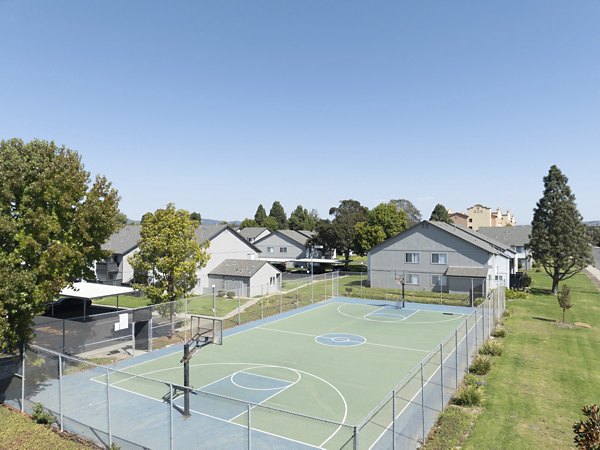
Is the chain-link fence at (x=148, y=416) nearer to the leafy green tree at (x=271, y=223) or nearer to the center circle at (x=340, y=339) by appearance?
the center circle at (x=340, y=339)

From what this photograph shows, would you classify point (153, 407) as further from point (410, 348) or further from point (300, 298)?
point (300, 298)

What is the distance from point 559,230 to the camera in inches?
1567

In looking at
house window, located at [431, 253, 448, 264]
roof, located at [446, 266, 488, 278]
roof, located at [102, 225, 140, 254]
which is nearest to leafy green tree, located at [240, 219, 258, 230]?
roof, located at [102, 225, 140, 254]

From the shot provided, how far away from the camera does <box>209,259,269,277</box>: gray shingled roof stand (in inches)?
1655

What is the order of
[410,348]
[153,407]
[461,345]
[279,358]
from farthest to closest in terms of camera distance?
[410,348] < [279,358] < [461,345] < [153,407]

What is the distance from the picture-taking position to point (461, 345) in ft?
61.7

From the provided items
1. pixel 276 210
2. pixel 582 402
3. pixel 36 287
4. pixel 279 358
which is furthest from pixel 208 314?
pixel 276 210

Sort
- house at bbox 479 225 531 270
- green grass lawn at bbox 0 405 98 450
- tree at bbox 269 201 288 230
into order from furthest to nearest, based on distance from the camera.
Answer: tree at bbox 269 201 288 230 → house at bbox 479 225 531 270 → green grass lawn at bbox 0 405 98 450

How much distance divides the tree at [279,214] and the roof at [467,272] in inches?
3519

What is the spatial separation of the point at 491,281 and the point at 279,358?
1067 inches

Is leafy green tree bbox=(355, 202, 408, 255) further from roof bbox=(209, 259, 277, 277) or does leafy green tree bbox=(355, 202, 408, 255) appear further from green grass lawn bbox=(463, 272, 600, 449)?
green grass lawn bbox=(463, 272, 600, 449)

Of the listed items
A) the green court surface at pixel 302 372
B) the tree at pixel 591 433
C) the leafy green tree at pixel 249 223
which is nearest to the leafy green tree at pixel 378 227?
the green court surface at pixel 302 372

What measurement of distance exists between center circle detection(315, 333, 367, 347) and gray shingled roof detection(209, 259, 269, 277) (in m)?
17.3

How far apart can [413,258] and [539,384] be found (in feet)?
93.7
